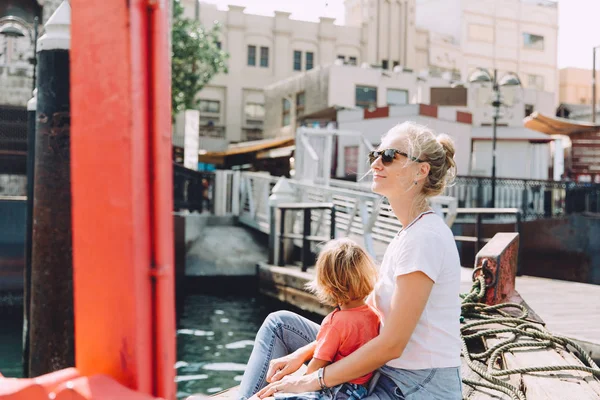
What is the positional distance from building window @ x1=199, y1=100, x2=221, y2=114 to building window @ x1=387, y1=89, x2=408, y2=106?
39.3 ft

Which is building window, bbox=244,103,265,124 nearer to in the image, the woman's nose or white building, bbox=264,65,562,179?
white building, bbox=264,65,562,179

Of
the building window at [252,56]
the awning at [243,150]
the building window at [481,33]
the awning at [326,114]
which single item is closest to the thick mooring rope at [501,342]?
the awning at [326,114]

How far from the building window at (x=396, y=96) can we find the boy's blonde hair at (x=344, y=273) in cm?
2402

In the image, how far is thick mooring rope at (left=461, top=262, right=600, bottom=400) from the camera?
3131 mm

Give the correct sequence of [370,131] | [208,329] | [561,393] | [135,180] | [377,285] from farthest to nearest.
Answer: [370,131]
[208,329]
[561,393]
[377,285]
[135,180]

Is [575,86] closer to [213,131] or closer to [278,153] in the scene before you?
[213,131]

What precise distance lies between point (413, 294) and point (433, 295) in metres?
0.18

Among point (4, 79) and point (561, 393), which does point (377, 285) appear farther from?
point (4, 79)

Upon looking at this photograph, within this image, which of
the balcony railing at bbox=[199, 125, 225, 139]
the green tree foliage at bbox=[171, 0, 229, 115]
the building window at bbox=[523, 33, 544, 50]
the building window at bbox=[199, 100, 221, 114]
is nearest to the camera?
the green tree foliage at bbox=[171, 0, 229, 115]

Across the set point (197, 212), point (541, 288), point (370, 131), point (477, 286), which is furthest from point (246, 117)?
point (477, 286)

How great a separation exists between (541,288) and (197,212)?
9134 millimetres

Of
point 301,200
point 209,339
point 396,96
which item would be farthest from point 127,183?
point 396,96

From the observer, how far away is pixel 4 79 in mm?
18031

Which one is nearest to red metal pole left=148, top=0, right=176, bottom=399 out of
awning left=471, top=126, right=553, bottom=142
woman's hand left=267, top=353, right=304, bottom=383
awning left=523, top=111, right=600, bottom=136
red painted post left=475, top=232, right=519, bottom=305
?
woman's hand left=267, top=353, right=304, bottom=383
